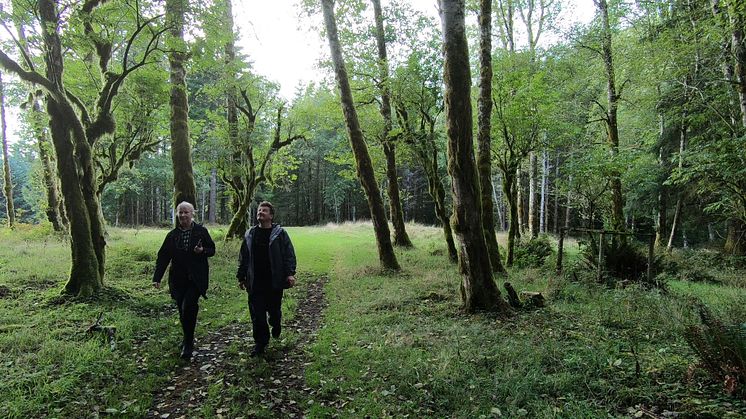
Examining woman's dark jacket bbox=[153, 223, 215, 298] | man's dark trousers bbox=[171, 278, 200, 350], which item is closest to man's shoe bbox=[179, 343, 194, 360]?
man's dark trousers bbox=[171, 278, 200, 350]

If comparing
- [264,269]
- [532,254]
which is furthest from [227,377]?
[532,254]

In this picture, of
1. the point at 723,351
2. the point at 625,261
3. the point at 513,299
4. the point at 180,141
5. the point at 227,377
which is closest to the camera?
the point at 723,351

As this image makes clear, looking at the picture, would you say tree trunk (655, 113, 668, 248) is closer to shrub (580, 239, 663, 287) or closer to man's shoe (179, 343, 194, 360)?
shrub (580, 239, 663, 287)

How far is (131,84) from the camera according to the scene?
13.9 metres

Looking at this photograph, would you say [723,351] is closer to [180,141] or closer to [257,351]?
[257,351]

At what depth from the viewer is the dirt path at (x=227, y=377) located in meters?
4.06

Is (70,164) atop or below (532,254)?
atop

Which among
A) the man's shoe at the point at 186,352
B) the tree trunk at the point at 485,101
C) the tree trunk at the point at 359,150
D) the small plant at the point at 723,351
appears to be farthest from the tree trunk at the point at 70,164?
the small plant at the point at 723,351

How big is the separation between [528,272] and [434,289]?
317 centimetres

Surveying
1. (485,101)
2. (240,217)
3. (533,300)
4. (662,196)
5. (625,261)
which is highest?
(485,101)

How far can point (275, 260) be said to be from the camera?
17.7 ft

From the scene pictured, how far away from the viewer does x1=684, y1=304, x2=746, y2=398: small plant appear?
3.43 metres

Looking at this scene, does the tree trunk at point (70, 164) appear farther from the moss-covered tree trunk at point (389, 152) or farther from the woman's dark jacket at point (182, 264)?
the moss-covered tree trunk at point (389, 152)

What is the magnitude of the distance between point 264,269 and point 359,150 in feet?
23.6
